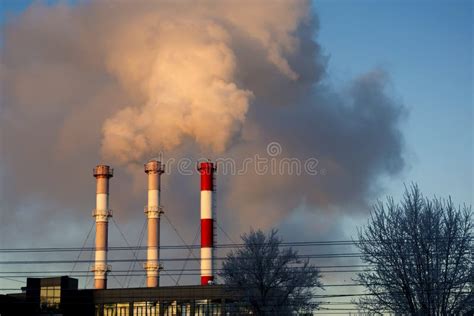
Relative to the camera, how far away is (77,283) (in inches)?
2923

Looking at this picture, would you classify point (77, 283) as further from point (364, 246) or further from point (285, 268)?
point (364, 246)

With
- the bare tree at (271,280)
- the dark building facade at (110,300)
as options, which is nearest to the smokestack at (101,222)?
the dark building facade at (110,300)

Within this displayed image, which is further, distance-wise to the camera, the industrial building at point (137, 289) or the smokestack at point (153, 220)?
the smokestack at point (153, 220)

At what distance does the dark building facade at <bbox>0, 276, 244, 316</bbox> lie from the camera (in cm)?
6506

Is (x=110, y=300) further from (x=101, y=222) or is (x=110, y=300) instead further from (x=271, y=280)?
(x=271, y=280)

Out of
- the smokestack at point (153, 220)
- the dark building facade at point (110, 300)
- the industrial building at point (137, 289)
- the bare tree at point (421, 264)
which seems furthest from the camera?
the smokestack at point (153, 220)

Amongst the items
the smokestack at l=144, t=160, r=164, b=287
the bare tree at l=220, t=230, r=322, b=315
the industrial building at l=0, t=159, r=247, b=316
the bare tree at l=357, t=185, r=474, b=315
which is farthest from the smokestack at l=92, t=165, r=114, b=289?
the bare tree at l=357, t=185, r=474, b=315

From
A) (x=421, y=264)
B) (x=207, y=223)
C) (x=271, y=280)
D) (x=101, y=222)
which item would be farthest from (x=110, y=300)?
(x=421, y=264)

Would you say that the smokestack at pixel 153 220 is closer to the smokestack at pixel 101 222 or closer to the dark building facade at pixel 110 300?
the dark building facade at pixel 110 300

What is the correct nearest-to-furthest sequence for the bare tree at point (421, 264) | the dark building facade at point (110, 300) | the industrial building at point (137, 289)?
1. the bare tree at point (421, 264)
2. the dark building facade at point (110, 300)
3. the industrial building at point (137, 289)

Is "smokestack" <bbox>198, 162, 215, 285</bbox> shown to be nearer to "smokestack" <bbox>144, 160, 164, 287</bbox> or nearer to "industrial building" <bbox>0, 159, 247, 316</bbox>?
"industrial building" <bbox>0, 159, 247, 316</bbox>

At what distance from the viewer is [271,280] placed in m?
51.3

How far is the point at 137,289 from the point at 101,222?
8.05m

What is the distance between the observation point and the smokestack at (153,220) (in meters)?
69.9
